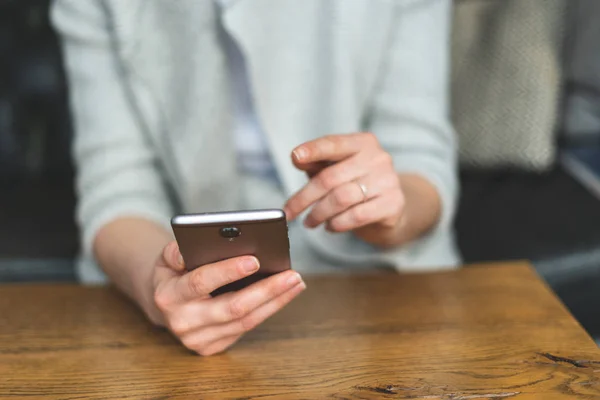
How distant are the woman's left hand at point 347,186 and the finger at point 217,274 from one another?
0.12 meters

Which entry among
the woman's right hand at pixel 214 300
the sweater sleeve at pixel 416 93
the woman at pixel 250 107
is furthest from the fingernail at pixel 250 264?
the sweater sleeve at pixel 416 93

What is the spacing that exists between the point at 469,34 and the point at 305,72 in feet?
1.94

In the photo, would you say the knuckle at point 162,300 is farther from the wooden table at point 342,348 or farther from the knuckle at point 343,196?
the knuckle at point 343,196

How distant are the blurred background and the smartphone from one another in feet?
2.10

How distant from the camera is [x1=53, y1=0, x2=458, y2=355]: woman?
885 millimetres

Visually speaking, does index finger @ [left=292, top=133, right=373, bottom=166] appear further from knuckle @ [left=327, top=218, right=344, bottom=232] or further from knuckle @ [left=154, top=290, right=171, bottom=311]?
knuckle @ [left=154, top=290, right=171, bottom=311]

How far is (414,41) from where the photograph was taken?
0.95 m

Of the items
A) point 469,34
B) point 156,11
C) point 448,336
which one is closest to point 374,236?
point 448,336

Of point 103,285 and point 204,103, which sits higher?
point 204,103

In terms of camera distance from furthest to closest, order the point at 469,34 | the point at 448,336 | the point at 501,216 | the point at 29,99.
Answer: the point at 29,99 < the point at 469,34 < the point at 501,216 < the point at 448,336

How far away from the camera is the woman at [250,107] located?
2.90ft

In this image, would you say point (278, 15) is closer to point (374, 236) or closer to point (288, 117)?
point (288, 117)

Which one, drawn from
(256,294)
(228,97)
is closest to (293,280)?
(256,294)

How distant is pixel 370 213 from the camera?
0.68m
